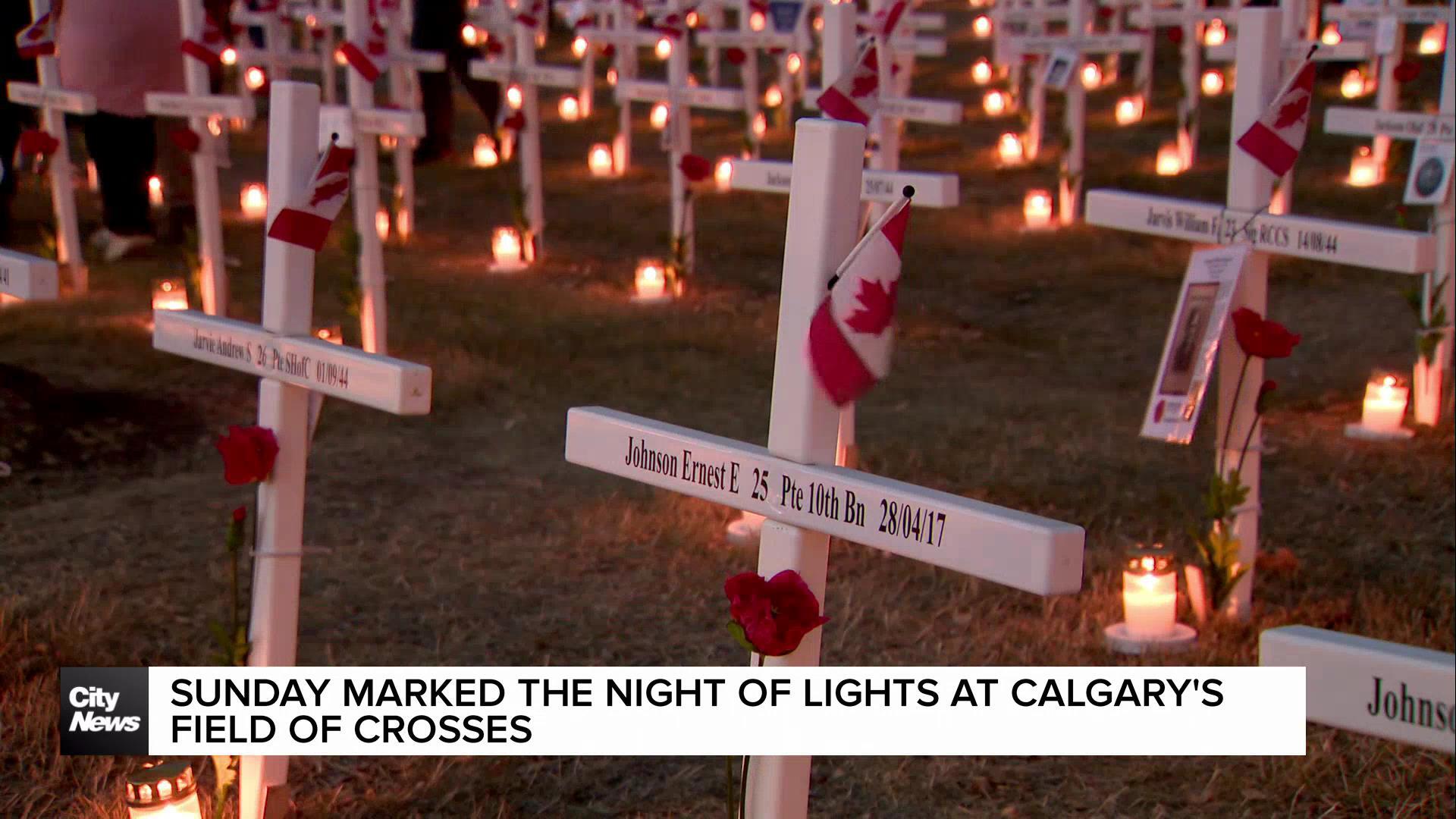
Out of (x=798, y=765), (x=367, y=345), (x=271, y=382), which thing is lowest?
(x=367, y=345)

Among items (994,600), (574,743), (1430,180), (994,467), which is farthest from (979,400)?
(574,743)

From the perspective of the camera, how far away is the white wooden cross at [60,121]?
8211mm

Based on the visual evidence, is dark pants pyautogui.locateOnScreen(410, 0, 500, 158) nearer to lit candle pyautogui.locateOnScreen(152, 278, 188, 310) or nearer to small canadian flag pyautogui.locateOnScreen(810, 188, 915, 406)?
lit candle pyautogui.locateOnScreen(152, 278, 188, 310)

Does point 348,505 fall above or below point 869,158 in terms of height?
A: below

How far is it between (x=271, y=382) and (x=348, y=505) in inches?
103

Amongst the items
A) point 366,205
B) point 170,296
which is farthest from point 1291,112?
point 170,296

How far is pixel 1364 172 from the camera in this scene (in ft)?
41.2

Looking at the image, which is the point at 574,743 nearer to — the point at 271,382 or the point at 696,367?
the point at 271,382

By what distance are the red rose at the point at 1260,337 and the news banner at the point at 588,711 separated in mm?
1137

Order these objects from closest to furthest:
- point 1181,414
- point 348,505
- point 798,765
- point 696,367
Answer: point 798,765 < point 1181,414 < point 348,505 < point 696,367

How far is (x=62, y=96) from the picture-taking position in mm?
8227

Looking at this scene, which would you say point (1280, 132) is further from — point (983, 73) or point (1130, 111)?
point (983, 73)

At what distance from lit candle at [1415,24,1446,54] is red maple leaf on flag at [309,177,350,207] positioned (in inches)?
606

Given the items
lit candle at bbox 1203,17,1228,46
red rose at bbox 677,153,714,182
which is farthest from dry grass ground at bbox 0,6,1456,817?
lit candle at bbox 1203,17,1228,46
